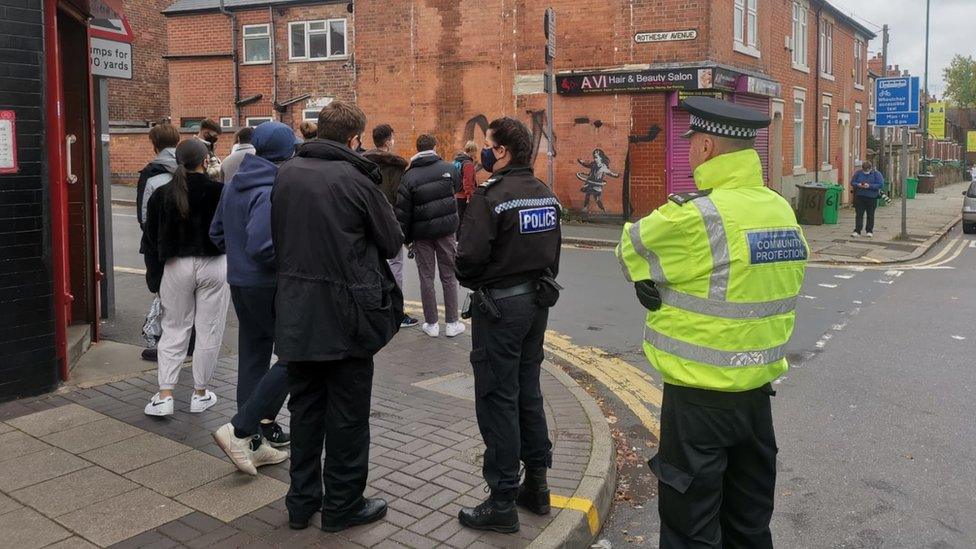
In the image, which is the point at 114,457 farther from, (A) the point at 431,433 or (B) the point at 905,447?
(B) the point at 905,447

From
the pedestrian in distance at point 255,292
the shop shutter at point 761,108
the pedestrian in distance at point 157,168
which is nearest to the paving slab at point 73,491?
the pedestrian in distance at point 255,292

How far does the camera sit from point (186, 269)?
535 cm

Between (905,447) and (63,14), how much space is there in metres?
7.37

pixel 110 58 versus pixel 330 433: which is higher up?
pixel 110 58

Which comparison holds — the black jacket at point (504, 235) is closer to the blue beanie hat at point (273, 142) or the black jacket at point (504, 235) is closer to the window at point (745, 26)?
the blue beanie hat at point (273, 142)

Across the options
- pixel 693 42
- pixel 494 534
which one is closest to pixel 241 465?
pixel 494 534

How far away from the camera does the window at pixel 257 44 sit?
26.6 meters

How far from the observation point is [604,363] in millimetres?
7590

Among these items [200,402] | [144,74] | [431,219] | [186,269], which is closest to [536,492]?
[200,402]

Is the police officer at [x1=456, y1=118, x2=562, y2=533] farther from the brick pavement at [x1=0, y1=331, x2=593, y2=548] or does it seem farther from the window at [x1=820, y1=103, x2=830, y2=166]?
the window at [x1=820, y1=103, x2=830, y2=166]

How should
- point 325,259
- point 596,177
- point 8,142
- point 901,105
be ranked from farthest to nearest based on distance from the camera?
1. point 596,177
2. point 901,105
3. point 8,142
4. point 325,259

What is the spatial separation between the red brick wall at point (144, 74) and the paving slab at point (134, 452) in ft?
89.0

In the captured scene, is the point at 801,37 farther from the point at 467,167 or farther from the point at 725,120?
the point at 725,120

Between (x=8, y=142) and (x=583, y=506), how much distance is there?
174 inches
